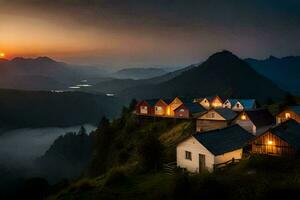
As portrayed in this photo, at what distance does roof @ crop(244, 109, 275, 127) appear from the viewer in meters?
61.8

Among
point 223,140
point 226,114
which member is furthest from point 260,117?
point 223,140

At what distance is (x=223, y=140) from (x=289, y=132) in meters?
7.71

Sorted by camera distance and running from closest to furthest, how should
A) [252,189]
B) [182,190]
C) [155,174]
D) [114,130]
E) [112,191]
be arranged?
[252,189] < [182,190] < [112,191] < [155,174] < [114,130]

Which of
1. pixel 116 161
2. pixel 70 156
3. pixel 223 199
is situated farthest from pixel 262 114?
pixel 70 156

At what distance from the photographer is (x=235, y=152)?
43.0 m

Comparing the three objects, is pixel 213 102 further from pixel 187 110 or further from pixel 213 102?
pixel 187 110

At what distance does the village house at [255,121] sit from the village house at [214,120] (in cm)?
242

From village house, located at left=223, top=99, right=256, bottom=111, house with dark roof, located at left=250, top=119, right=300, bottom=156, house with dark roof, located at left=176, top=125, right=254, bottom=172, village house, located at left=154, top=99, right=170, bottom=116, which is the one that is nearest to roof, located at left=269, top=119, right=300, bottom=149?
house with dark roof, located at left=250, top=119, right=300, bottom=156

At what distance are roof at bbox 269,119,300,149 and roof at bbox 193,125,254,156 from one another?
483 centimetres

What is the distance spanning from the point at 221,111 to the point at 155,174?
30482 millimetres

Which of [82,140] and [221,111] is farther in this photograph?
[82,140]

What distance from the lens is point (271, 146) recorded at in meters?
40.2

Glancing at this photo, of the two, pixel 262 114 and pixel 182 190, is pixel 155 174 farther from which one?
pixel 262 114

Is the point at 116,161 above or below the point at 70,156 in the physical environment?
above
